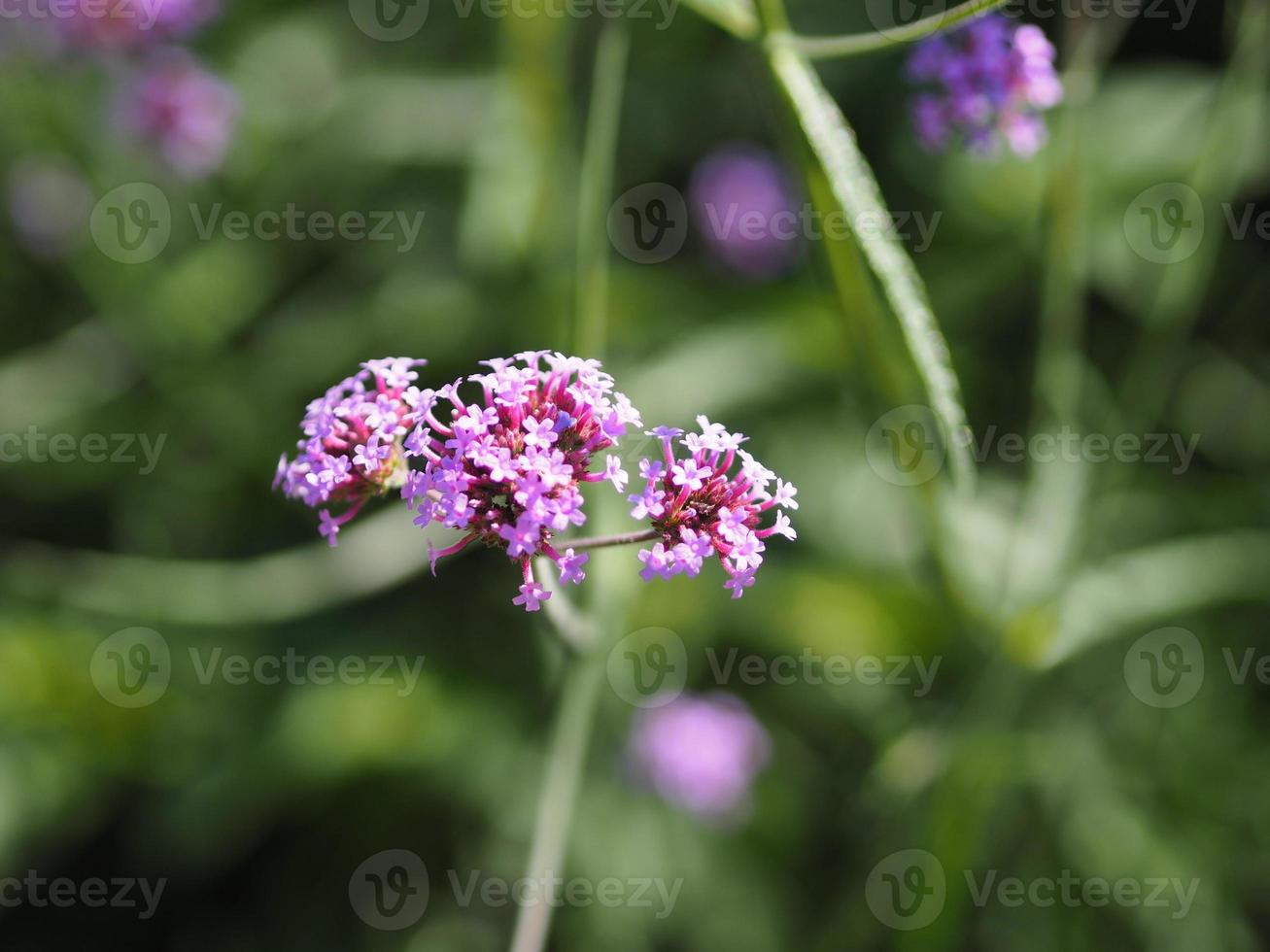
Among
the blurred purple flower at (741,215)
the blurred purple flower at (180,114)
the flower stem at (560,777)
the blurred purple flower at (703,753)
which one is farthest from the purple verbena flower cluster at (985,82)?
the blurred purple flower at (180,114)

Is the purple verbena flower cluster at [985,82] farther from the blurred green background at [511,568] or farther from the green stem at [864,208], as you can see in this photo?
the blurred green background at [511,568]

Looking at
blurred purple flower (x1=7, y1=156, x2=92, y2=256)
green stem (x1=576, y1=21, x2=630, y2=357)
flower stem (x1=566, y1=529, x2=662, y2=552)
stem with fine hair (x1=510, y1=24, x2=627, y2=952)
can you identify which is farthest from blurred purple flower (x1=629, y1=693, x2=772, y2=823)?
blurred purple flower (x1=7, y1=156, x2=92, y2=256)

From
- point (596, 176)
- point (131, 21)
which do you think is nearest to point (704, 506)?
point (596, 176)

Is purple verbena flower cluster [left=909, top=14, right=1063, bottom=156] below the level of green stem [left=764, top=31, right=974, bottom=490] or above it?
above

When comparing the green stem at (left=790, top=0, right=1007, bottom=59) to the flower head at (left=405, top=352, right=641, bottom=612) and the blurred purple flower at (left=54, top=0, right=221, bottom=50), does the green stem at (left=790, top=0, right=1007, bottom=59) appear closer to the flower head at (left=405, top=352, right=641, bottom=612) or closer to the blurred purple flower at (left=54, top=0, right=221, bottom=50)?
the flower head at (left=405, top=352, right=641, bottom=612)

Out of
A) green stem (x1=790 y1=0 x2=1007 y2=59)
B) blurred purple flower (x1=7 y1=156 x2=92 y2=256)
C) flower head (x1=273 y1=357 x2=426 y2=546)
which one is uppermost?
blurred purple flower (x1=7 y1=156 x2=92 y2=256)

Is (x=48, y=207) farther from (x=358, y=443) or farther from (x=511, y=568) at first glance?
(x=358, y=443)
